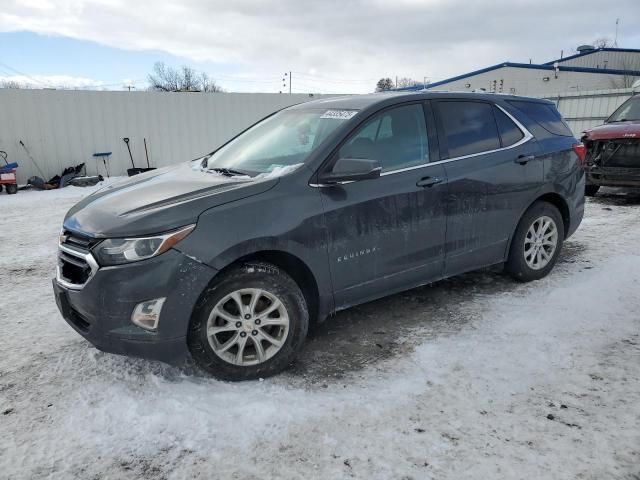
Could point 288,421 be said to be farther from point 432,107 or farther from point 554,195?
point 554,195

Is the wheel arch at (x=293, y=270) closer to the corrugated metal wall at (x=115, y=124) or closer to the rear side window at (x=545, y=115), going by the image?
the rear side window at (x=545, y=115)

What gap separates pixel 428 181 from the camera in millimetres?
3633

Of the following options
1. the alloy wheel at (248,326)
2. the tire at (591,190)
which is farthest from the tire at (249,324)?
the tire at (591,190)

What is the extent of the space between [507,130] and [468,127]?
502mm

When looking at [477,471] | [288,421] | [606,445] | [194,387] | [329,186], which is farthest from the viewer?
[329,186]

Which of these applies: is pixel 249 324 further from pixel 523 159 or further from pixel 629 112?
pixel 629 112

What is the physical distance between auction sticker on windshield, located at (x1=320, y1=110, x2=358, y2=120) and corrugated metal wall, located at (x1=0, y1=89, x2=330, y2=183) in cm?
1132

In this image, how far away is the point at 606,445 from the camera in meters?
2.39

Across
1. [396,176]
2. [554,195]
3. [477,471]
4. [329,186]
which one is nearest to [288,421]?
[477,471]

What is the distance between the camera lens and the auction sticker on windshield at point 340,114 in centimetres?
353

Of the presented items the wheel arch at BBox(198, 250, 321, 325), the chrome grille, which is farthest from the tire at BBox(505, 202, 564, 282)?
the chrome grille

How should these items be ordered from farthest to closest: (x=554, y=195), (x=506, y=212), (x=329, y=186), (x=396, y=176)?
(x=554, y=195) < (x=506, y=212) < (x=396, y=176) < (x=329, y=186)

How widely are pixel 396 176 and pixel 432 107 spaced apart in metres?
0.79

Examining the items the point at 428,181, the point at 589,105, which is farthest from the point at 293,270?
the point at 589,105
